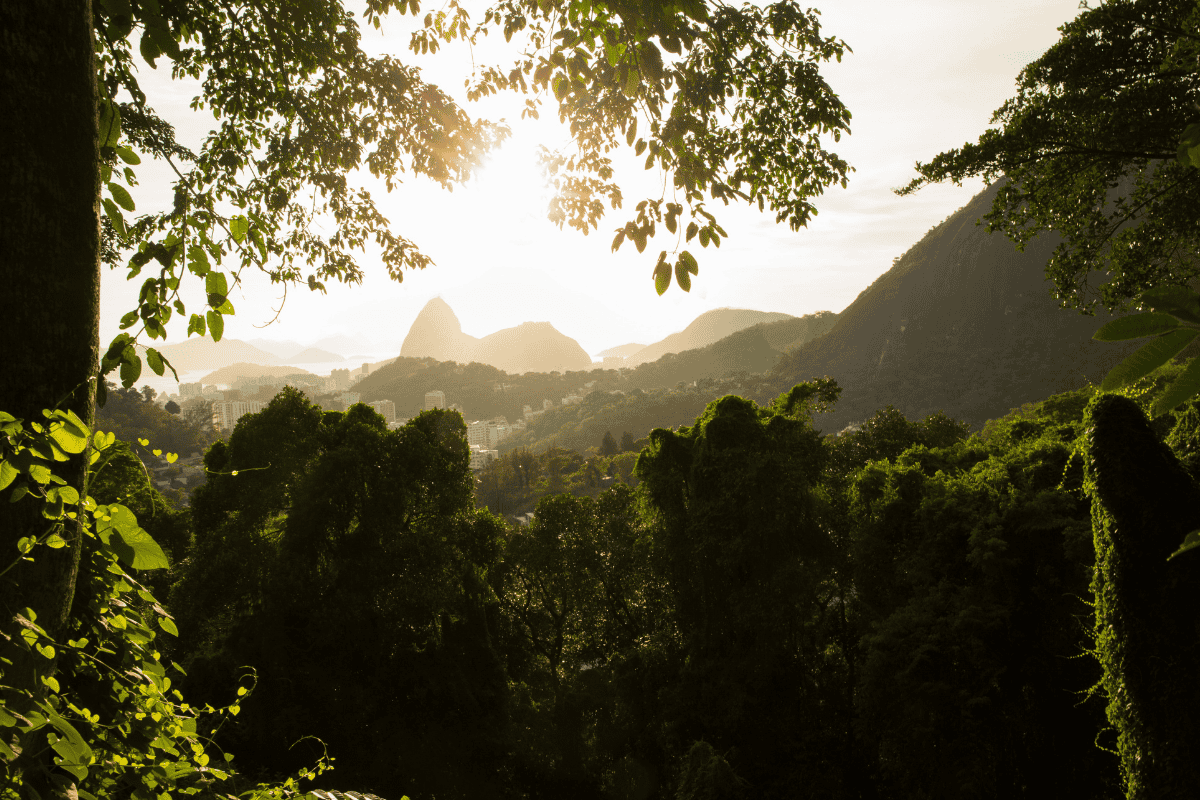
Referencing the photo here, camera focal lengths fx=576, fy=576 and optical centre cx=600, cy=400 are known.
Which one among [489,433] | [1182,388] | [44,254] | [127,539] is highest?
[44,254]

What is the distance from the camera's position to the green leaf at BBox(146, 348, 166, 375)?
1586mm

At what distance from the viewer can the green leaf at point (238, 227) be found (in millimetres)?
1696

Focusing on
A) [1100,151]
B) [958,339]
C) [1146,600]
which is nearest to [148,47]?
[1146,600]

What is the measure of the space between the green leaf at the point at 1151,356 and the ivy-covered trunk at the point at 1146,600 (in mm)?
5532

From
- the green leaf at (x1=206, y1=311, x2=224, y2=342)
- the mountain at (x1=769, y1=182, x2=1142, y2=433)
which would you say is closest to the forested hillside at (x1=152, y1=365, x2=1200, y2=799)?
the green leaf at (x1=206, y1=311, x2=224, y2=342)

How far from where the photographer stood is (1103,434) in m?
5.48

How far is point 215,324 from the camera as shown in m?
1.71

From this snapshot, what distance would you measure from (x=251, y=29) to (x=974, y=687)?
10.3 metres

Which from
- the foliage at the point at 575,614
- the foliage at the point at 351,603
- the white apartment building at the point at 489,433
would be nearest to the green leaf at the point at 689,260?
the foliage at the point at 351,603

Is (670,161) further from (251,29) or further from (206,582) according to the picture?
(206,582)

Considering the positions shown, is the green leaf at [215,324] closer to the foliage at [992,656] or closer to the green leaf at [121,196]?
the green leaf at [121,196]

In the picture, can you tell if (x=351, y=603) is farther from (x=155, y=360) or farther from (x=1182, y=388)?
(x=1182, y=388)

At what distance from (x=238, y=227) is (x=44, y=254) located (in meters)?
0.49

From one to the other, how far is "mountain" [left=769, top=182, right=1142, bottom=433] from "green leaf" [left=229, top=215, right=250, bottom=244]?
83706mm
